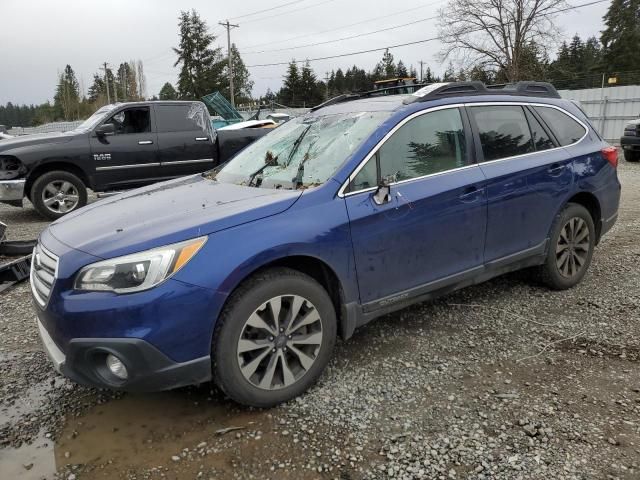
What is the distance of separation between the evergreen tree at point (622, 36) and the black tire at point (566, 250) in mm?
58326

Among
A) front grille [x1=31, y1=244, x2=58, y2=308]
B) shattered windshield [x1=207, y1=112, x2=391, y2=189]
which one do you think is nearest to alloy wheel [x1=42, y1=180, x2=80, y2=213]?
shattered windshield [x1=207, y1=112, x2=391, y2=189]

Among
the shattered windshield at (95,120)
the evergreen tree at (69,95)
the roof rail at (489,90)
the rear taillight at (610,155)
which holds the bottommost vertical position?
the rear taillight at (610,155)

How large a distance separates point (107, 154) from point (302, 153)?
606cm

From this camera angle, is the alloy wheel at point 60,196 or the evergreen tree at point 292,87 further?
the evergreen tree at point 292,87

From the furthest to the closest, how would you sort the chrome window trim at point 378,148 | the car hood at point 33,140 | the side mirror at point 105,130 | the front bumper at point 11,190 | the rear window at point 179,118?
1. the rear window at point 179,118
2. the side mirror at point 105,130
3. the car hood at point 33,140
4. the front bumper at point 11,190
5. the chrome window trim at point 378,148

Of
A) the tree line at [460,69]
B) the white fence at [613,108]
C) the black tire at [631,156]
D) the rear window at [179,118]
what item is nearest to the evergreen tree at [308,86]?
the tree line at [460,69]

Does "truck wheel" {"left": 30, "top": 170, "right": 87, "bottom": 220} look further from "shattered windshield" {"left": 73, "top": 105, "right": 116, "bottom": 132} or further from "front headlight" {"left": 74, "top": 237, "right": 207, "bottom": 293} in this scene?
"front headlight" {"left": 74, "top": 237, "right": 207, "bottom": 293}

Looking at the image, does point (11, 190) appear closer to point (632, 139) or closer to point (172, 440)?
point (172, 440)

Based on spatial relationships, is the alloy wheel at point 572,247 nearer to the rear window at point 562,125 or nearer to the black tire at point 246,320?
the rear window at point 562,125

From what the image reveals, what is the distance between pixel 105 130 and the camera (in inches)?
335

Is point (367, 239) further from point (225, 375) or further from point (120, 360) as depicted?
point (120, 360)

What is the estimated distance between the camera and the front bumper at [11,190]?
26.0 feet

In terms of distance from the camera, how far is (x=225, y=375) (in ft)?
8.78

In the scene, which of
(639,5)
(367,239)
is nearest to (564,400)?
(367,239)
